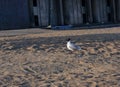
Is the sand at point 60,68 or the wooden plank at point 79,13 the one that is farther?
the wooden plank at point 79,13

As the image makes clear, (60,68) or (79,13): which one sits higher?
(79,13)

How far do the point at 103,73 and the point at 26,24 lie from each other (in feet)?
79.5

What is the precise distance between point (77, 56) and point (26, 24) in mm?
21402

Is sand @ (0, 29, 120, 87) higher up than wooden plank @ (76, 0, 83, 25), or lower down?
lower down

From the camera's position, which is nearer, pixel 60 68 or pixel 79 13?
pixel 60 68

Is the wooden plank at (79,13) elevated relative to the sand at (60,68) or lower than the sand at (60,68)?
elevated

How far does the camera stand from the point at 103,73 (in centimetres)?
796

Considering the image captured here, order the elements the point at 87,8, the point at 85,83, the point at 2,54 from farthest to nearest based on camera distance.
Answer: the point at 87,8
the point at 2,54
the point at 85,83

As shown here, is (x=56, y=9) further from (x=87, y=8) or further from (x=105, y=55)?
(x=105, y=55)

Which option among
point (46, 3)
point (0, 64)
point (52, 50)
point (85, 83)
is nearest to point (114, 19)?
point (46, 3)

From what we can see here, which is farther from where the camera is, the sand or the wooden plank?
the wooden plank

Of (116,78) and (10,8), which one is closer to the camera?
(116,78)

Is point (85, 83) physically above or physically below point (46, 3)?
below

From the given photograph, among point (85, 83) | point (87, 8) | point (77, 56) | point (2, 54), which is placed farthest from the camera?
point (87, 8)
